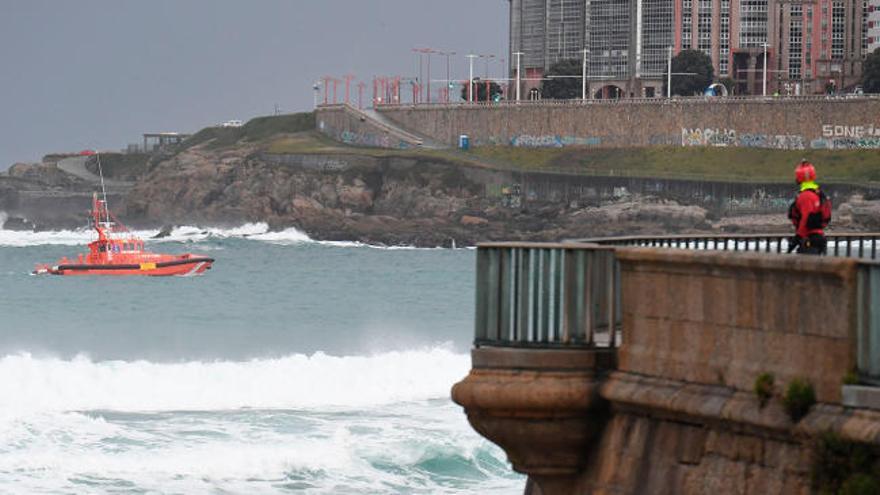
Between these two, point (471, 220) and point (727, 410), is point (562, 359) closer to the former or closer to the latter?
point (727, 410)

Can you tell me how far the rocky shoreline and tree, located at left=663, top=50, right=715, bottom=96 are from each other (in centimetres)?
2457

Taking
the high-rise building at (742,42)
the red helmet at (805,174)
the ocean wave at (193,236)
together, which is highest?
the high-rise building at (742,42)

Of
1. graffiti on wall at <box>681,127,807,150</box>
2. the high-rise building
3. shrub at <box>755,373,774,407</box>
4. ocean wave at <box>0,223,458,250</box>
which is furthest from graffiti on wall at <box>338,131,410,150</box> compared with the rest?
shrub at <box>755,373,774,407</box>

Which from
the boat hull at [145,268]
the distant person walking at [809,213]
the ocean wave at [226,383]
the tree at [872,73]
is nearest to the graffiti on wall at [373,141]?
the tree at [872,73]

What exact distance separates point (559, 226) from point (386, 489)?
10834cm

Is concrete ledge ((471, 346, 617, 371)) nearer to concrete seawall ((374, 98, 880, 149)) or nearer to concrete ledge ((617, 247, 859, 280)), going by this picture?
concrete ledge ((617, 247, 859, 280))

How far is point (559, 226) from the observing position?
13550 centimetres

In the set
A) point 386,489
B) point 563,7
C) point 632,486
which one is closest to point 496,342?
point 632,486

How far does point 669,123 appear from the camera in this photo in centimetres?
14312

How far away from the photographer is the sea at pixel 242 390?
94.3 feet

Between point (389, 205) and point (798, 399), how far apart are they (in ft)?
454

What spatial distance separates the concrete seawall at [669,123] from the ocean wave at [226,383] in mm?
88070

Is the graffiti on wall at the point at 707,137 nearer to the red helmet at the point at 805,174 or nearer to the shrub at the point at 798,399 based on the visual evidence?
the red helmet at the point at 805,174

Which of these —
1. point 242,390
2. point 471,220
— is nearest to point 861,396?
point 242,390
